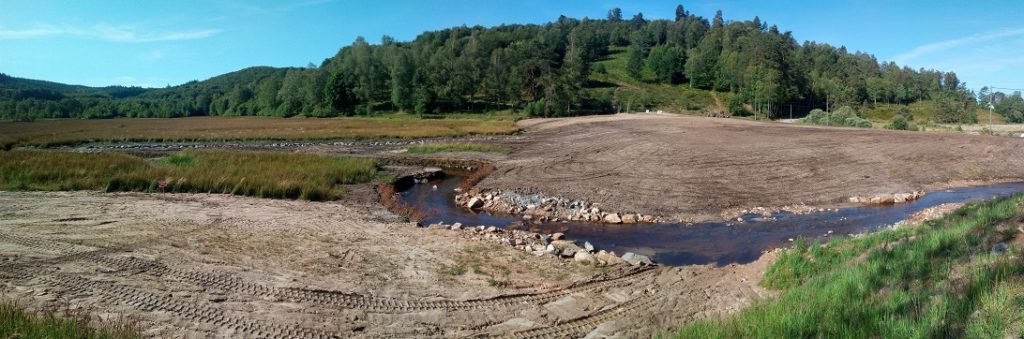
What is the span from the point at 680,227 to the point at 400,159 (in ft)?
72.2

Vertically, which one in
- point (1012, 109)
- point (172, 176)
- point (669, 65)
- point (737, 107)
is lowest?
point (172, 176)

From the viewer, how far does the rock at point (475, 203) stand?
19.3 m

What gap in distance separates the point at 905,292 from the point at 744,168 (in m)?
20.1

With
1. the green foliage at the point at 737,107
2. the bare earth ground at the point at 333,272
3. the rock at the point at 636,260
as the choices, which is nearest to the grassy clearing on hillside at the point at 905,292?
the bare earth ground at the point at 333,272

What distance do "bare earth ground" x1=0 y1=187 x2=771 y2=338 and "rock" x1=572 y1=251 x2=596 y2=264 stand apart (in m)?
0.40

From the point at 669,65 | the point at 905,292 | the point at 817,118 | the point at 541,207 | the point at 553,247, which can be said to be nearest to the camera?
the point at 905,292

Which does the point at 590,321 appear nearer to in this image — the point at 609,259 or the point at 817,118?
the point at 609,259

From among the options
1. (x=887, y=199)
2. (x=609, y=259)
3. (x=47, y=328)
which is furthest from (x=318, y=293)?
(x=887, y=199)

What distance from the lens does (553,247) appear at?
1235cm

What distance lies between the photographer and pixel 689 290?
31.0ft

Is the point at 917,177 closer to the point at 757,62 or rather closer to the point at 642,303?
the point at 642,303

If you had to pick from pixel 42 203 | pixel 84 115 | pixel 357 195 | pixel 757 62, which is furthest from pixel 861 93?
pixel 84 115

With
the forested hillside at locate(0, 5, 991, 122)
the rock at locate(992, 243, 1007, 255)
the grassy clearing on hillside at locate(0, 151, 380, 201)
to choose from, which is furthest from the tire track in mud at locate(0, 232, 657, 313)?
the forested hillside at locate(0, 5, 991, 122)

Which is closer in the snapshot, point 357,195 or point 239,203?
point 239,203
